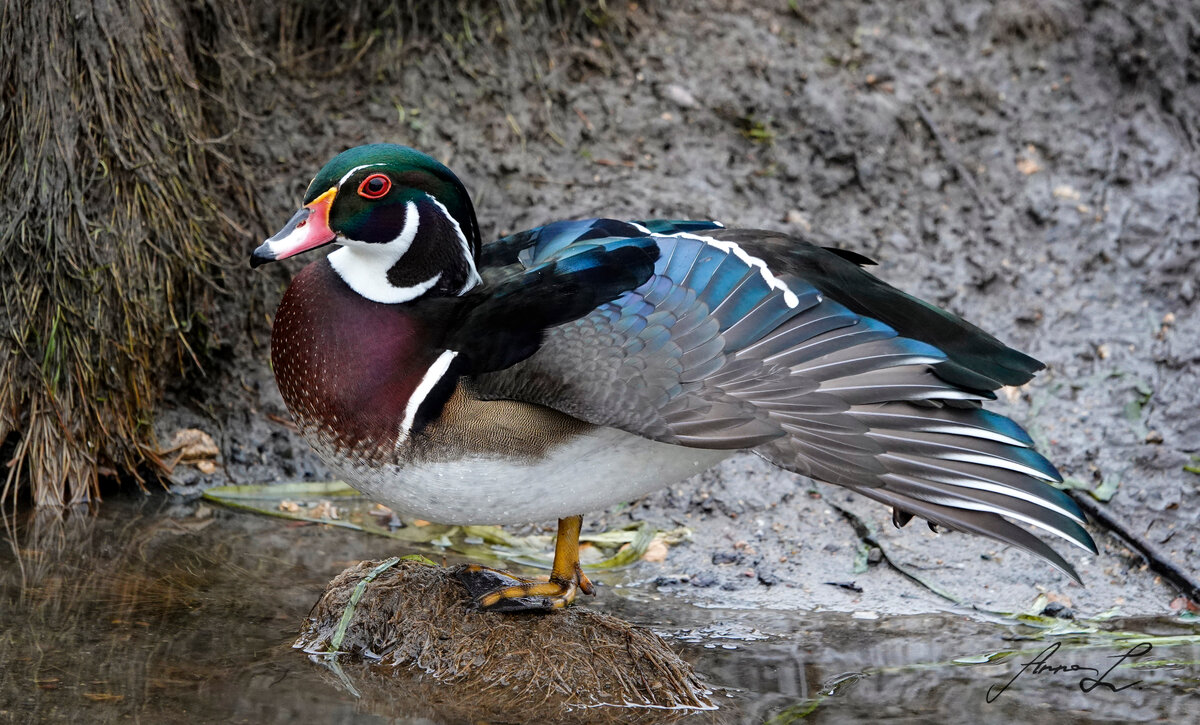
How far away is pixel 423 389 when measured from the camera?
3.36 metres

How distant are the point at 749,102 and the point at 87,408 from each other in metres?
3.18

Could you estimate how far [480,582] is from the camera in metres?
3.82

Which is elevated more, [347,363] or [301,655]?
[347,363]

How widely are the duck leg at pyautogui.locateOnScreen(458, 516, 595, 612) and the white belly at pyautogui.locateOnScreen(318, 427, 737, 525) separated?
1.15 ft

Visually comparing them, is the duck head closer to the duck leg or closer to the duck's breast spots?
the duck's breast spots

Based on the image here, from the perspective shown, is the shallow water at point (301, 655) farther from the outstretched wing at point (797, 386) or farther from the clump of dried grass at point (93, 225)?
the outstretched wing at point (797, 386)

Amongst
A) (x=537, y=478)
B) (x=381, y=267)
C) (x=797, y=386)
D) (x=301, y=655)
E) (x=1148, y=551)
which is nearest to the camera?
(x=797, y=386)

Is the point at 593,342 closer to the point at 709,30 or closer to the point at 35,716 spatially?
the point at 35,716

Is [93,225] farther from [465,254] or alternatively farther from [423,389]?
[423,389]

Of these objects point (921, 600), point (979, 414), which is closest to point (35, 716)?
point (979, 414)

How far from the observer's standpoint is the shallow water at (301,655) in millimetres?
3438

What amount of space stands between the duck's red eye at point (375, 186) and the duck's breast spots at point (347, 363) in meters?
0.28

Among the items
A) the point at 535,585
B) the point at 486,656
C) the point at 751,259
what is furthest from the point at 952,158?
the point at 486,656

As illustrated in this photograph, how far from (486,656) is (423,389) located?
0.81 metres
